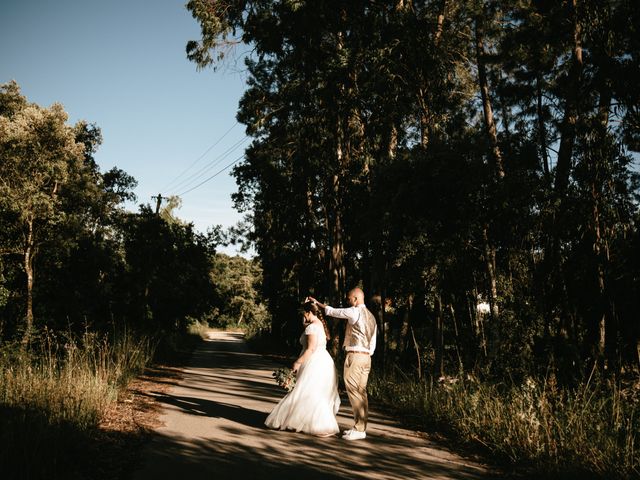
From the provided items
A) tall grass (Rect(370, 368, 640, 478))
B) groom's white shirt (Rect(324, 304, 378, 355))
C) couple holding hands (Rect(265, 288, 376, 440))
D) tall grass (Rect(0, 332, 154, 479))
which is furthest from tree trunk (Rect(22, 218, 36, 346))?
tall grass (Rect(370, 368, 640, 478))

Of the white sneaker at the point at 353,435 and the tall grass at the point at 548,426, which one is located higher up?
the tall grass at the point at 548,426

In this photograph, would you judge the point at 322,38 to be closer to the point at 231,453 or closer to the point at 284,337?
the point at 231,453

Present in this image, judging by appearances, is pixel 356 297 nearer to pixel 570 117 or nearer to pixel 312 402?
pixel 312 402

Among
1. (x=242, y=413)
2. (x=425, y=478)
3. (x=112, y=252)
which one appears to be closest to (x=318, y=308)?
(x=242, y=413)

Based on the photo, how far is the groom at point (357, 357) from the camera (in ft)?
21.9

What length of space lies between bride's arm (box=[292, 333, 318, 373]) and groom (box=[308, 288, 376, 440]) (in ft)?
1.94

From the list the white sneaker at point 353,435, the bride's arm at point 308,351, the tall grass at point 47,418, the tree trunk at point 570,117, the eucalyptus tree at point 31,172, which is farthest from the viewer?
the eucalyptus tree at point 31,172

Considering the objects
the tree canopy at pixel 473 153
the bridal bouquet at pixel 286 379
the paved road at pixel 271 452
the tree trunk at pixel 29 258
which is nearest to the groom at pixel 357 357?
the paved road at pixel 271 452

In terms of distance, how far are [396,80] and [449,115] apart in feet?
13.5

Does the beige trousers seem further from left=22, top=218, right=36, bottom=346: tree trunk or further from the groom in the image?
left=22, top=218, right=36, bottom=346: tree trunk

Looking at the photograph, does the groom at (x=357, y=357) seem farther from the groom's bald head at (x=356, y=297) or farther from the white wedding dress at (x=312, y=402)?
the white wedding dress at (x=312, y=402)

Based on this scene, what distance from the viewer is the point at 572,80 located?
11867 mm

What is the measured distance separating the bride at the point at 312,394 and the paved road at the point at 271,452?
6.0 inches

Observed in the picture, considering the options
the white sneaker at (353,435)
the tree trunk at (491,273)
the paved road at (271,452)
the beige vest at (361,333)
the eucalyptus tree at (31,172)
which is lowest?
the paved road at (271,452)
